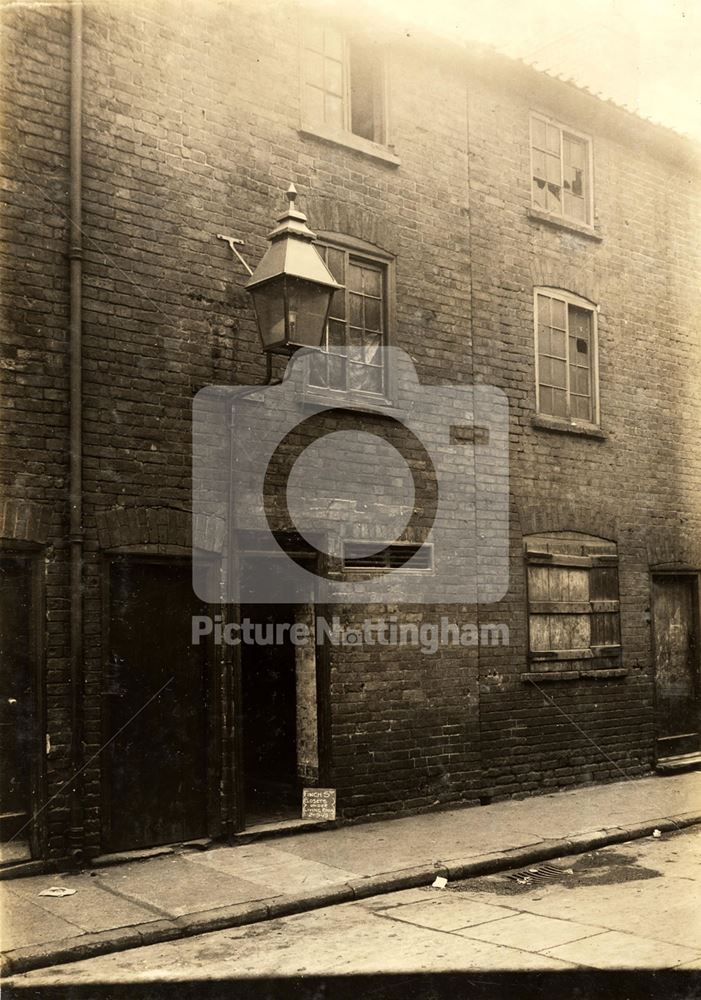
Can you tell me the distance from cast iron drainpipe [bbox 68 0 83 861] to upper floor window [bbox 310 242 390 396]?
2448 millimetres

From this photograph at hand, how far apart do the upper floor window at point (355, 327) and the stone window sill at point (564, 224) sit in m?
2.44

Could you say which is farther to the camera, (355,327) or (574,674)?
(574,674)

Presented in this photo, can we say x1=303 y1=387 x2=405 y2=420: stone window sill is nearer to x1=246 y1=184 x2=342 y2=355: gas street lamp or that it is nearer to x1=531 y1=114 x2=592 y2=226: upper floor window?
x1=246 y1=184 x2=342 y2=355: gas street lamp

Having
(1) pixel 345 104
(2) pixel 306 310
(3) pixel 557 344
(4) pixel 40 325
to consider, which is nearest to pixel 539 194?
(3) pixel 557 344

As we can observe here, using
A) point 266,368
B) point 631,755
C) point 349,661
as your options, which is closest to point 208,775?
point 349,661

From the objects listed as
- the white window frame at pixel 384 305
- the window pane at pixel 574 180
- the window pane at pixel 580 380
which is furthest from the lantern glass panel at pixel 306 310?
the window pane at pixel 574 180

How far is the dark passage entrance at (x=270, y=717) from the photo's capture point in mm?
9125

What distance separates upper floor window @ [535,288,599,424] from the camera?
36.9ft

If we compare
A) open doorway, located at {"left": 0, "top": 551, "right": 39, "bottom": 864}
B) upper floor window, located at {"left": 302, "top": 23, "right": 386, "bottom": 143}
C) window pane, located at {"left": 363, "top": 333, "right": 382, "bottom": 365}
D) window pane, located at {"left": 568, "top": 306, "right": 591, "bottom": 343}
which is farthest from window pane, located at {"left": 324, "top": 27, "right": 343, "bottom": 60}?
open doorway, located at {"left": 0, "top": 551, "right": 39, "bottom": 864}

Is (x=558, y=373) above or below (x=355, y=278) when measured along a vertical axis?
below

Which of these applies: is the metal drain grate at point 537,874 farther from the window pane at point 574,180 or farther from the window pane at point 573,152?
the window pane at point 573,152

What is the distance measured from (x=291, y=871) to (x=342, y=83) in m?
7.24

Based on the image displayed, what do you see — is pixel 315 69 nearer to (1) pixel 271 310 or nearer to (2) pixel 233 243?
(2) pixel 233 243

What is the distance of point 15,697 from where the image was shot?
7.10 metres
